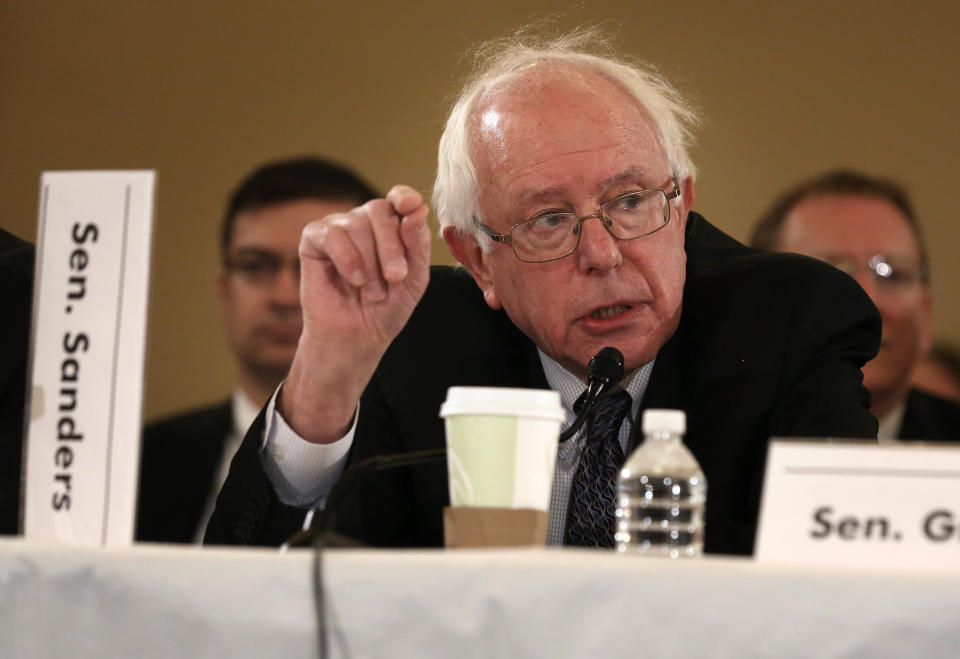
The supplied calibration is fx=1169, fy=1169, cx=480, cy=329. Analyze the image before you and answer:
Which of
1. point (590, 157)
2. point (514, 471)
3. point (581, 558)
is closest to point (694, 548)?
point (514, 471)

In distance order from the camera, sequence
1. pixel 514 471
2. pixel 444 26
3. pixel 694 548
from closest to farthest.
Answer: pixel 514 471 → pixel 694 548 → pixel 444 26

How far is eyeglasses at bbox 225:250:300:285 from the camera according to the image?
12.9ft

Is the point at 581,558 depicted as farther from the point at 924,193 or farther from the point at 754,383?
the point at 924,193

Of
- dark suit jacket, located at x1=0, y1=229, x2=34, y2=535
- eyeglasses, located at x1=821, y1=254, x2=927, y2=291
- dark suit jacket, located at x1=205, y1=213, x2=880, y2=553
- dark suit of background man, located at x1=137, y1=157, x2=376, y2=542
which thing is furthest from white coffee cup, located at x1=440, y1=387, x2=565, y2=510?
eyeglasses, located at x1=821, y1=254, x2=927, y2=291

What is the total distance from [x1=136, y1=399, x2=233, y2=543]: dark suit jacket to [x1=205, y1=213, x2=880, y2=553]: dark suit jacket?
219cm

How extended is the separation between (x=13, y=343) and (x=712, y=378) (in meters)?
1.00

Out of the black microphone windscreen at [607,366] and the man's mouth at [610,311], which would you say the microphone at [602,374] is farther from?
the man's mouth at [610,311]

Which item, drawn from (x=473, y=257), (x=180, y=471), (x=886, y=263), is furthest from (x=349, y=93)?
(x=473, y=257)

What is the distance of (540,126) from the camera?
1.60m

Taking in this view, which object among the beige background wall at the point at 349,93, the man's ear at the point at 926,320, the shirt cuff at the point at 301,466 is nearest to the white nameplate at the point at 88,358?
the shirt cuff at the point at 301,466

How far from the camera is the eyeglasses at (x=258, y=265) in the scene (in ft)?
12.9

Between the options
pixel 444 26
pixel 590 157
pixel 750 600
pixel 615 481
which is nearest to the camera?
pixel 750 600

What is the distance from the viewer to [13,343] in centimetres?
170

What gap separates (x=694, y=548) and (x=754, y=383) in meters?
0.53
